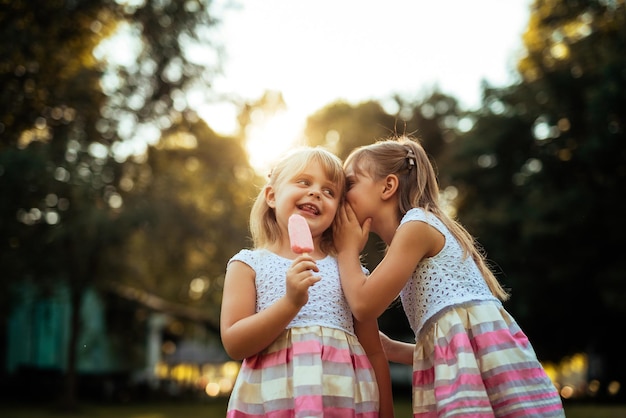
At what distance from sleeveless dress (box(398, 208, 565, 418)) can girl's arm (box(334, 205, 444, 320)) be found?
6cm

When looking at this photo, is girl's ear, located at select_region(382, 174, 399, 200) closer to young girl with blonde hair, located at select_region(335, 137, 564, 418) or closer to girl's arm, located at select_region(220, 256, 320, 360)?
young girl with blonde hair, located at select_region(335, 137, 564, 418)

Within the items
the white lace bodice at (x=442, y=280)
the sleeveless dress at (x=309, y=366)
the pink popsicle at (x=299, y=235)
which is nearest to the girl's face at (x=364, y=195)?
the white lace bodice at (x=442, y=280)

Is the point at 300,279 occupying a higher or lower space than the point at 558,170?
lower

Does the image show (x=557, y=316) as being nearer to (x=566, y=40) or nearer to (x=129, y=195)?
(x=566, y=40)

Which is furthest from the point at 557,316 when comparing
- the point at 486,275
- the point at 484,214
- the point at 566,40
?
the point at 486,275

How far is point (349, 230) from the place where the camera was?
3.52m

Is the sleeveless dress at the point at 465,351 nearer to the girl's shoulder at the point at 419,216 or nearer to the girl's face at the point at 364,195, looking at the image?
the girl's shoulder at the point at 419,216

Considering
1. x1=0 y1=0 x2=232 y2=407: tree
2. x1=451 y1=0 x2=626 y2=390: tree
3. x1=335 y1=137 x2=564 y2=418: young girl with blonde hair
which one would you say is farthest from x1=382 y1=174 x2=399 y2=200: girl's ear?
x1=451 y1=0 x2=626 y2=390: tree

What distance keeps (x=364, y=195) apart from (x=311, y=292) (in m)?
0.56

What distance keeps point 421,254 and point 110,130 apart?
1865cm

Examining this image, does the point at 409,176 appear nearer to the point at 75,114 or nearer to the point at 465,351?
the point at 465,351

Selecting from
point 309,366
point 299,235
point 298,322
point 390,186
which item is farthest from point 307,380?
point 390,186

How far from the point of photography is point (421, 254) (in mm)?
3389

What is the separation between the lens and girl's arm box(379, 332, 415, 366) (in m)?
3.85
